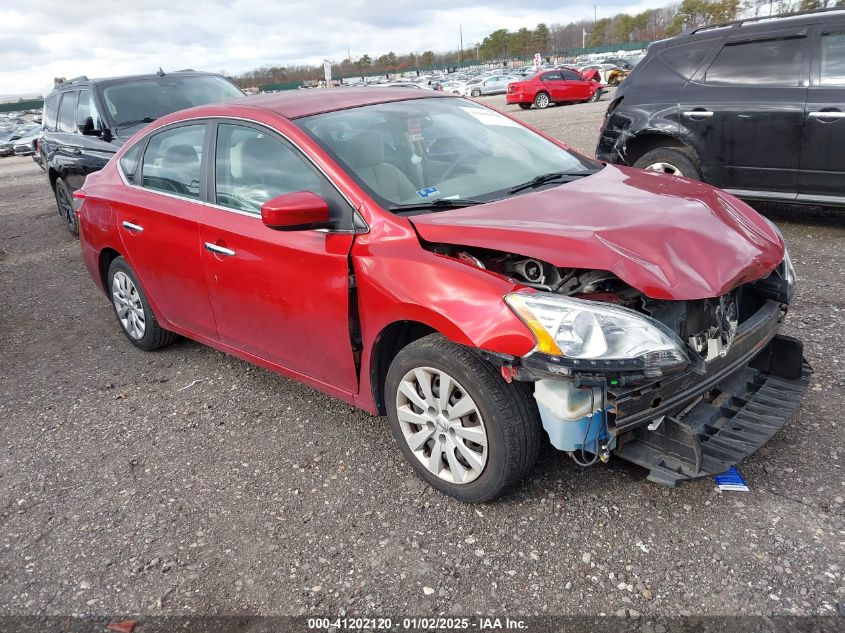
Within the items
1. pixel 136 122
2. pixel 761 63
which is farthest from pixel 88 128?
pixel 761 63

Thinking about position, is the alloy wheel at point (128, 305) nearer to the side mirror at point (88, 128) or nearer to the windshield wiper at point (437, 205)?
the windshield wiper at point (437, 205)

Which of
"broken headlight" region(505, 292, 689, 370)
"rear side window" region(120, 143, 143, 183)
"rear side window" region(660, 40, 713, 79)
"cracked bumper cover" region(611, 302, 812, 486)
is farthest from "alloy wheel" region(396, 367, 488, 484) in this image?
"rear side window" region(660, 40, 713, 79)

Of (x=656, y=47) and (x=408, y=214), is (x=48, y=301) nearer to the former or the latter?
(x=408, y=214)

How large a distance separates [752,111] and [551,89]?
23.0 meters

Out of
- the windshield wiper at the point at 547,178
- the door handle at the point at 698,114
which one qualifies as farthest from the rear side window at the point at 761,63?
the windshield wiper at the point at 547,178

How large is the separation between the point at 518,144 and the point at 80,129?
252 inches

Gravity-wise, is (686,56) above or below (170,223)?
above

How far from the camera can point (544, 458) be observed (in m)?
3.18

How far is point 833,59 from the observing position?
5.77 m

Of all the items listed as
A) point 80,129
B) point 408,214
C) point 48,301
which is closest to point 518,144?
point 408,214

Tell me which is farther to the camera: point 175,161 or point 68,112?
point 68,112

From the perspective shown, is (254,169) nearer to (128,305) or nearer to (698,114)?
(128,305)

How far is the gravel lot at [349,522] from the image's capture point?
8.04 feet

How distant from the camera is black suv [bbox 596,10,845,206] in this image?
5742 mm
